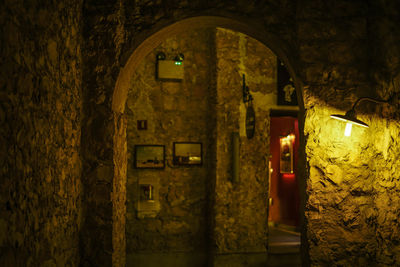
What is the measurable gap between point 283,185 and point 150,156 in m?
3.60

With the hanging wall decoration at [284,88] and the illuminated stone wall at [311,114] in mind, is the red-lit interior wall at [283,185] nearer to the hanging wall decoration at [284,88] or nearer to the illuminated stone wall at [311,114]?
the hanging wall decoration at [284,88]

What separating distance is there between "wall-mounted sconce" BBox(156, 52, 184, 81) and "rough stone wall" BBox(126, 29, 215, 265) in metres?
0.08

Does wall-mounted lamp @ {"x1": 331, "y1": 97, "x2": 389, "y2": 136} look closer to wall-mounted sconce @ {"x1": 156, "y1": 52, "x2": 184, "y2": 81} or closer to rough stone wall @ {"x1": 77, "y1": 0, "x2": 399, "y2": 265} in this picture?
rough stone wall @ {"x1": 77, "y1": 0, "x2": 399, "y2": 265}

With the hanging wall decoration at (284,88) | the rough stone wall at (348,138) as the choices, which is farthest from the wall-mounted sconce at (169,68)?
the rough stone wall at (348,138)

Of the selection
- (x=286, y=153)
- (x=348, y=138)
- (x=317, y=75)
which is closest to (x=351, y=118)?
(x=348, y=138)

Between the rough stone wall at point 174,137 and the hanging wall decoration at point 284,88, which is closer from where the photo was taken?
the rough stone wall at point 174,137

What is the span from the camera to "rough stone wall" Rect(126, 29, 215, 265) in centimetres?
458

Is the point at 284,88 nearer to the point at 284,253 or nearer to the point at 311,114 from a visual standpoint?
the point at 284,253

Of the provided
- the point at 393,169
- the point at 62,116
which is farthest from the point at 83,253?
the point at 393,169

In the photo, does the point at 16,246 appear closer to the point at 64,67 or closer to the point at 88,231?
the point at 88,231

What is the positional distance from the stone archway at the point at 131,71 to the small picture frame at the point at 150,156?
203 centimetres

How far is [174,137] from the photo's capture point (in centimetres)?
469

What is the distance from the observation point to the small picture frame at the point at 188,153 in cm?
468

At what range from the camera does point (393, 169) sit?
2178 mm
